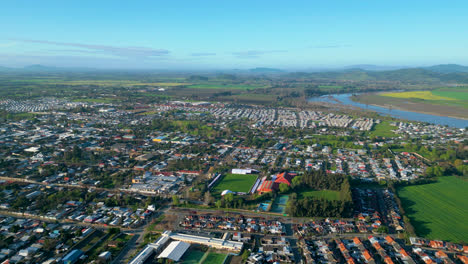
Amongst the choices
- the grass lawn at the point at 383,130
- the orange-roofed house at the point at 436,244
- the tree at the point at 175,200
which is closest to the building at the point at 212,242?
the tree at the point at 175,200

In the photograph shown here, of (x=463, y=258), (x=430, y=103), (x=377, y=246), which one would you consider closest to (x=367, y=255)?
(x=377, y=246)

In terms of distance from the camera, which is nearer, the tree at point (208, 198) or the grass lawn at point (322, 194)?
the tree at point (208, 198)

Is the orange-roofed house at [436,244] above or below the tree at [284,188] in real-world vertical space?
below

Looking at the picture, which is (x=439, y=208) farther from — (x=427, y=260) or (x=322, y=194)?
(x=322, y=194)

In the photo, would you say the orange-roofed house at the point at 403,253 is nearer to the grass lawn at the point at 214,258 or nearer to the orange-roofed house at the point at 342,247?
the orange-roofed house at the point at 342,247

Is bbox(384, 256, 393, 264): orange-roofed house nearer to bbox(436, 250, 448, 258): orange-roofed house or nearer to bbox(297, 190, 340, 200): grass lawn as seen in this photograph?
bbox(436, 250, 448, 258): orange-roofed house

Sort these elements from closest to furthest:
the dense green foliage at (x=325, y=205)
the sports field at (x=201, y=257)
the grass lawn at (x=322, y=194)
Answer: the sports field at (x=201, y=257) < the dense green foliage at (x=325, y=205) < the grass lawn at (x=322, y=194)
